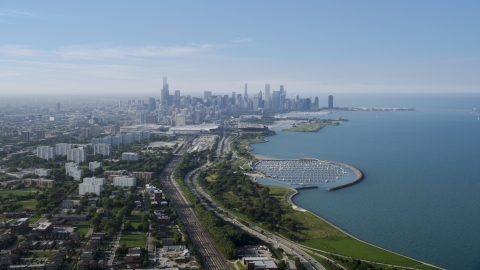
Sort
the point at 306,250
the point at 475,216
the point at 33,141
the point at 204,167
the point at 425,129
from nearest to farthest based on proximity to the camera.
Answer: the point at 306,250 → the point at 475,216 → the point at 204,167 → the point at 33,141 → the point at 425,129

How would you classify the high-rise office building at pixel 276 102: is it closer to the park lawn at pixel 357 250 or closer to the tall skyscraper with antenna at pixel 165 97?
the tall skyscraper with antenna at pixel 165 97

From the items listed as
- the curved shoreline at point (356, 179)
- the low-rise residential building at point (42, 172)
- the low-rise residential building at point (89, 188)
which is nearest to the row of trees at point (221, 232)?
the low-rise residential building at point (89, 188)

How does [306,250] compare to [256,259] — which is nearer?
[256,259]

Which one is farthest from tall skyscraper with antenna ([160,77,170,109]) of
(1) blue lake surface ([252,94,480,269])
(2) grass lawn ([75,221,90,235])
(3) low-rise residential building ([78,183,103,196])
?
(2) grass lawn ([75,221,90,235])

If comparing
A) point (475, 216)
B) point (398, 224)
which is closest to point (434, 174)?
point (475, 216)

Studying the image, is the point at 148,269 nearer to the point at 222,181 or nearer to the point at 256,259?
the point at 256,259

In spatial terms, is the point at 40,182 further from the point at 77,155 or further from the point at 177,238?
the point at 177,238

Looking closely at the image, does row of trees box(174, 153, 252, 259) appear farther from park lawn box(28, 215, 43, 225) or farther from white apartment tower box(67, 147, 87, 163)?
white apartment tower box(67, 147, 87, 163)
